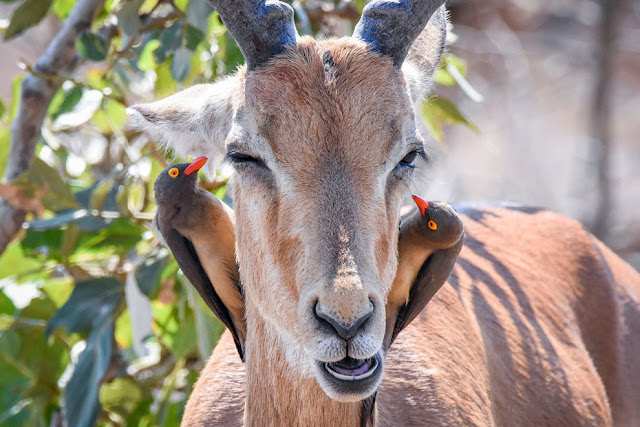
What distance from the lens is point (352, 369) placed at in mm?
2346

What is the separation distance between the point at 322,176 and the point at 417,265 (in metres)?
0.61

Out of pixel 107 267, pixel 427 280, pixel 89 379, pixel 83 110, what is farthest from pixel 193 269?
pixel 83 110

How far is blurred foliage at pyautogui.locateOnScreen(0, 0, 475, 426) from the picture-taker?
404cm

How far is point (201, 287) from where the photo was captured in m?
2.98

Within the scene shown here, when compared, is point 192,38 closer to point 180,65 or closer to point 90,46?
point 180,65

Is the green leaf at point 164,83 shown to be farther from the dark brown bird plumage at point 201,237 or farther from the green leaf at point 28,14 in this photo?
the dark brown bird plumage at point 201,237

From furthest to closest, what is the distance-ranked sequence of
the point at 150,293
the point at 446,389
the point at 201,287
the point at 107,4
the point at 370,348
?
the point at 107,4, the point at 150,293, the point at 446,389, the point at 201,287, the point at 370,348

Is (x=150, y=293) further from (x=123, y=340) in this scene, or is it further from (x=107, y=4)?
(x=107, y=4)

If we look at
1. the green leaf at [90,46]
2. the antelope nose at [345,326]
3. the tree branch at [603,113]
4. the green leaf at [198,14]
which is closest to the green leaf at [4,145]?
the green leaf at [90,46]

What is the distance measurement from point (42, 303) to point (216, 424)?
5.31 ft

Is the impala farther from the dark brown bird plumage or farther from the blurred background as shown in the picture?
the blurred background

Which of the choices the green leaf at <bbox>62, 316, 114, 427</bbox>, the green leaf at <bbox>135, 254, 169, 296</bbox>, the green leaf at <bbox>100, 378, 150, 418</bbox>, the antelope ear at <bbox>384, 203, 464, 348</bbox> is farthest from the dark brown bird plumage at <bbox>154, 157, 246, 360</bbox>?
the green leaf at <bbox>100, 378, 150, 418</bbox>

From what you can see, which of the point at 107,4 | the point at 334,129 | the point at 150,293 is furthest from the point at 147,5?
the point at 334,129

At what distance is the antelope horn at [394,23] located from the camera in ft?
9.05
